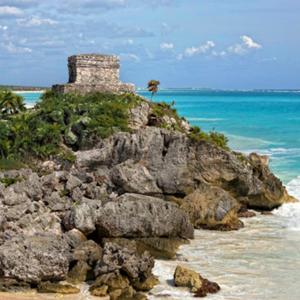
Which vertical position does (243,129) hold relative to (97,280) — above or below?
above

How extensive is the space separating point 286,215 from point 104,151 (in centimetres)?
718

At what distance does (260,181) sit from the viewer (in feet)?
81.1

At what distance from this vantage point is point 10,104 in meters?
29.4

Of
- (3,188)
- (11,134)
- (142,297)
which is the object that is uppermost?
(11,134)

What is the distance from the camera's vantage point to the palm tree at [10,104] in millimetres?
29328

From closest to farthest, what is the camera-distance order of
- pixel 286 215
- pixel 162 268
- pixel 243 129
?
pixel 162 268 < pixel 286 215 < pixel 243 129

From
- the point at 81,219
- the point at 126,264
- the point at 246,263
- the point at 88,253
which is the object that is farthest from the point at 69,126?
the point at 126,264

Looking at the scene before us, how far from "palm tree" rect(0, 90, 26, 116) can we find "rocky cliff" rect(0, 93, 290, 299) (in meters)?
5.00

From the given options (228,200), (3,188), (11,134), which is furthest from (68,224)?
(11,134)

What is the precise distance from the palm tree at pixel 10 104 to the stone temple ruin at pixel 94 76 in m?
1.80

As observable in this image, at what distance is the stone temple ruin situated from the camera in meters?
29.0

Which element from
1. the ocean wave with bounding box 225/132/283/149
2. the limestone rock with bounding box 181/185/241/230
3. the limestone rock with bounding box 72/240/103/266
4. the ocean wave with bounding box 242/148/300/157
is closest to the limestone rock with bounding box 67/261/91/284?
the limestone rock with bounding box 72/240/103/266

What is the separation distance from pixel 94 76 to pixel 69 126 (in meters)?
4.40

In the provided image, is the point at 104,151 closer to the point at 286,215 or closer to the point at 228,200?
the point at 228,200
